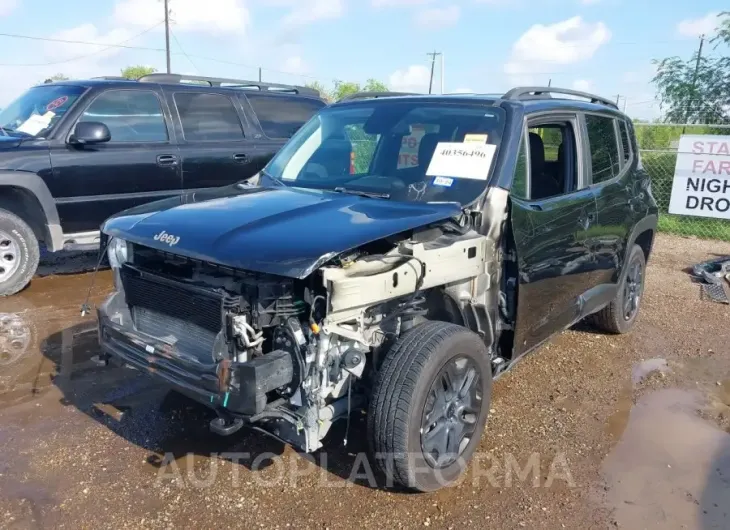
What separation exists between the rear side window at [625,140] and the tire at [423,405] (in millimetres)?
2702

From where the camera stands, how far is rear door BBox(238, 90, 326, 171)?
7.67 metres

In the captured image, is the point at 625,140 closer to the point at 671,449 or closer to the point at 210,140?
the point at 671,449

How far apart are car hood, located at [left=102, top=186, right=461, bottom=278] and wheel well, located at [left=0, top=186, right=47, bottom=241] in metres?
3.27

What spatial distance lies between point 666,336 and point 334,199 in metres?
3.71

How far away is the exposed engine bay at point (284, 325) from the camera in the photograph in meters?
2.72

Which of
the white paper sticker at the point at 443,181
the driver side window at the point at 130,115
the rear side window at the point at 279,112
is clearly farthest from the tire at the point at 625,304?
the driver side window at the point at 130,115

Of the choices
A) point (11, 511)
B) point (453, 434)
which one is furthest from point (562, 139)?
point (11, 511)

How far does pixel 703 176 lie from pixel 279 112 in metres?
6.49

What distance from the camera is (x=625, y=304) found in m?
5.52

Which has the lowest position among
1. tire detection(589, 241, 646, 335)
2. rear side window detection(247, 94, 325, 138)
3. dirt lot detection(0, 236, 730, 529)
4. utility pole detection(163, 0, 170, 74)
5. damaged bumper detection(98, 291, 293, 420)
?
dirt lot detection(0, 236, 730, 529)

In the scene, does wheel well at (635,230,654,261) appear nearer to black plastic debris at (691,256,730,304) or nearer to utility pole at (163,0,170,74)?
black plastic debris at (691,256,730,304)

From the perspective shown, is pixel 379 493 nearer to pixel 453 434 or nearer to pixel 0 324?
pixel 453 434

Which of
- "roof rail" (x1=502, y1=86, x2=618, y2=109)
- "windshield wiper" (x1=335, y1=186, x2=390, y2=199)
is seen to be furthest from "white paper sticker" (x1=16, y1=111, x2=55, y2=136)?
"roof rail" (x1=502, y1=86, x2=618, y2=109)

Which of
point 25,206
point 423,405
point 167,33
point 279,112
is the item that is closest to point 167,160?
point 25,206
